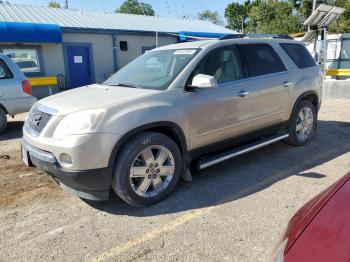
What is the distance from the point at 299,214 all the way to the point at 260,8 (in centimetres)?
4954

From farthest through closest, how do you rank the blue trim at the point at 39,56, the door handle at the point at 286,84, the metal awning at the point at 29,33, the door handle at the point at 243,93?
the blue trim at the point at 39,56, the metal awning at the point at 29,33, the door handle at the point at 286,84, the door handle at the point at 243,93

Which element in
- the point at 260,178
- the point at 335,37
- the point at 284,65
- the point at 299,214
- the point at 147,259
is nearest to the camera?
the point at 299,214

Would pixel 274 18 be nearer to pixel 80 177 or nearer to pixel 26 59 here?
pixel 26 59

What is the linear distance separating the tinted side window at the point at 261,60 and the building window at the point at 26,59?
1299 cm

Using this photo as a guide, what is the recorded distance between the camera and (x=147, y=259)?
2.87m

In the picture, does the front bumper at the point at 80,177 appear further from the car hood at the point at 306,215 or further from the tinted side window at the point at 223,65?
the car hood at the point at 306,215

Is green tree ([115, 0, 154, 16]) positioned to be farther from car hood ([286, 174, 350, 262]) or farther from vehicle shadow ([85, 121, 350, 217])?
car hood ([286, 174, 350, 262])

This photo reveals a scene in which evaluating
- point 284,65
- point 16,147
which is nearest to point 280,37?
point 284,65

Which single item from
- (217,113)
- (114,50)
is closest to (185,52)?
(217,113)

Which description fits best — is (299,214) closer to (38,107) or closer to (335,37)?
(38,107)

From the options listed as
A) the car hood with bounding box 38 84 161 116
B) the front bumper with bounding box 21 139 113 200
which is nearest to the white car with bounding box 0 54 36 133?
the car hood with bounding box 38 84 161 116

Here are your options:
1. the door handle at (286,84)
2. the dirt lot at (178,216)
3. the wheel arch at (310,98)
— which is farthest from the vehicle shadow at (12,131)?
the wheel arch at (310,98)

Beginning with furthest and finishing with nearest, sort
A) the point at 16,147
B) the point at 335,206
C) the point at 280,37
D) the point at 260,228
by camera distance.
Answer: the point at 16,147 < the point at 280,37 < the point at 260,228 < the point at 335,206

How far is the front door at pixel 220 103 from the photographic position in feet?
13.4
